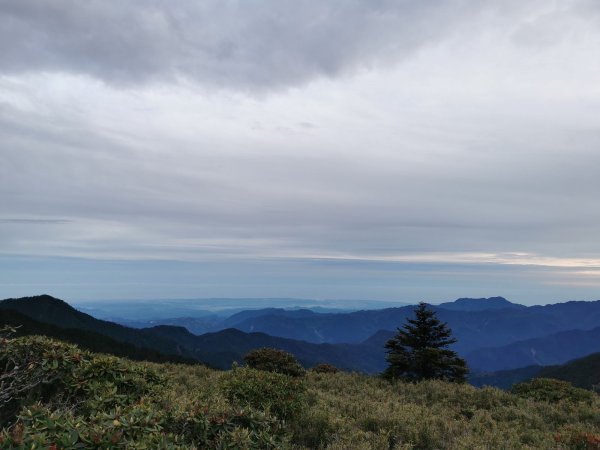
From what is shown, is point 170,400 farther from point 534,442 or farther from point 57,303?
point 57,303

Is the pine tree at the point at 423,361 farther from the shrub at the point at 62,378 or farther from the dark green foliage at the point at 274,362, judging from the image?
the shrub at the point at 62,378

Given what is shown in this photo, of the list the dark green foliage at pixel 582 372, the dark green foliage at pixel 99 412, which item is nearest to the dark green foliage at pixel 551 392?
the dark green foliage at pixel 99 412

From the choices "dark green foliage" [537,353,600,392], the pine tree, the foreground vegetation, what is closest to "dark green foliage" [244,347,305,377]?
the pine tree

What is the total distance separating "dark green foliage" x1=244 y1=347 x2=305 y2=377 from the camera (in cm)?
1970

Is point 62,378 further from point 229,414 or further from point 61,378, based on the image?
point 229,414

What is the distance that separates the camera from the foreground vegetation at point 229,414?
623 centimetres

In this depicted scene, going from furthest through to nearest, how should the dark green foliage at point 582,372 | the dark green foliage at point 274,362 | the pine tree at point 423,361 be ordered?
the dark green foliage at point 582,372
the pine tree at point 423,361
the dark green foliage at point 274,362

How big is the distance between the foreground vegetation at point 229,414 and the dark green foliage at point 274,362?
5389 mm

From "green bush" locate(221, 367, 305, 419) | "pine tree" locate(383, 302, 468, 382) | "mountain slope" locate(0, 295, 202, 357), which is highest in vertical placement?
"green bush" locate(221, 367, 305, 419)

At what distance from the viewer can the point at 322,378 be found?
698 inches

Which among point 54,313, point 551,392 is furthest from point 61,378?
point 54,313

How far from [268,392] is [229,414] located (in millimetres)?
3260

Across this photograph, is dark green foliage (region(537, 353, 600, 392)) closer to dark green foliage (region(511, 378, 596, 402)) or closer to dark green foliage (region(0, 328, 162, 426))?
dark green foliage (region(511, 378, 596, 402))

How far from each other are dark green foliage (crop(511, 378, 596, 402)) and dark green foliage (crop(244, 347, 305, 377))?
9422mm
